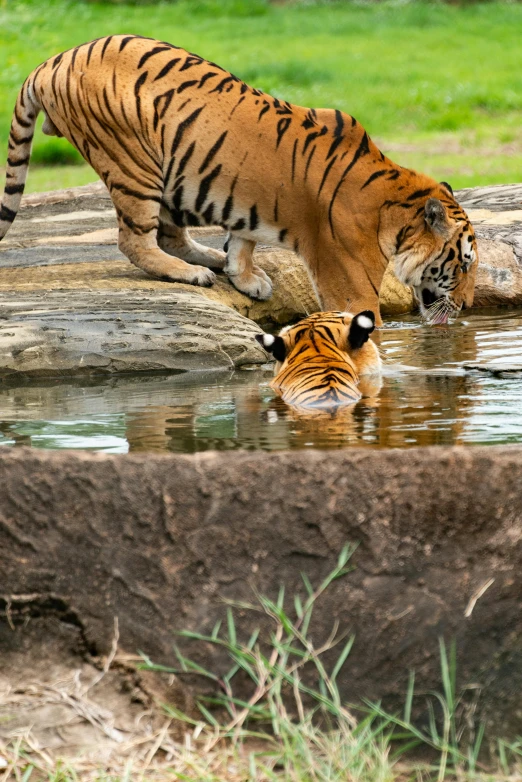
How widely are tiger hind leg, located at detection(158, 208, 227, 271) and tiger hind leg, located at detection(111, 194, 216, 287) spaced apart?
36 centimetres

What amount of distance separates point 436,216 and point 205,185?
3.97 feet

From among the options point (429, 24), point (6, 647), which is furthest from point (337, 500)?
point (429, 24)

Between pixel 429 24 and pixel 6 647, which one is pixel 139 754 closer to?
pixel 6 647

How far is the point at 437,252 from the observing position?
6215 millimetres

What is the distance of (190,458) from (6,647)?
1.89 feet

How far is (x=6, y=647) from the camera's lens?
2.54 meters

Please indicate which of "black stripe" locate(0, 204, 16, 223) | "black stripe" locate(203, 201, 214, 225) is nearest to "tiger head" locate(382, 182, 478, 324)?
"black stripe" locate(203, 201, 214, 225)

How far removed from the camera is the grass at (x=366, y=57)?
551 inches

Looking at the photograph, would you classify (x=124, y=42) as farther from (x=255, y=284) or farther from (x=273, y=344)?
(x=273, y=344)

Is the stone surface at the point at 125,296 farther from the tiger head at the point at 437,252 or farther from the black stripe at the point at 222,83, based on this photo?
the black stripe at the point at 222,83

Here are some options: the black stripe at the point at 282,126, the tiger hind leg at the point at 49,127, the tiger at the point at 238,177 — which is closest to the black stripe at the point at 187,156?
the tiger at the point at 238,177

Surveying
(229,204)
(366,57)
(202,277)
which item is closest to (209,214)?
(229,204)

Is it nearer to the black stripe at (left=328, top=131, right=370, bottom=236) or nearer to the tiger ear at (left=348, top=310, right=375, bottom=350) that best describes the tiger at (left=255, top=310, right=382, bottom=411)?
the tiger ear at (left=348, top=310, right=375, bottom=350)

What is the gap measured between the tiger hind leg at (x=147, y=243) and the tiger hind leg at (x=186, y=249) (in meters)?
0.36
